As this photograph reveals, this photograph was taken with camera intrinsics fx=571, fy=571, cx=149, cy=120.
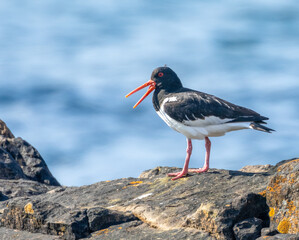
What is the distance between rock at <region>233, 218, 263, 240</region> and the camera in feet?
27.3

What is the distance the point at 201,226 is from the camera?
8781mm

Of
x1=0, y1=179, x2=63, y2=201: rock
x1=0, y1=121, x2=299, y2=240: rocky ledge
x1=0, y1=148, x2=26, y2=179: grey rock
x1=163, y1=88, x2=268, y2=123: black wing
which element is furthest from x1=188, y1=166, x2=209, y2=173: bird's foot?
x1=0, y1=148, x2=26, y2=179: grey rock

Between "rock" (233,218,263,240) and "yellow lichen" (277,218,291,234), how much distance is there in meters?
0.31

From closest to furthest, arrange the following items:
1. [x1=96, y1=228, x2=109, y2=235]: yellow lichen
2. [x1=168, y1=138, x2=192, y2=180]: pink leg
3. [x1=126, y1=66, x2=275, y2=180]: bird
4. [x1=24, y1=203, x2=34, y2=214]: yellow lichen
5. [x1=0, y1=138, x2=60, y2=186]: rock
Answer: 1. [x1=96, y1=228, x2=109, y2=235]: yellow lichen
2. [x1=24, y1=203, x2=34, y2=214]: yellow lichen
3. [x1=168, y1=138, x2=192, y2=180]: pink leg
4. [x1=126, y1=66, x2=275, y2=180]: bird
5. [x1=0, y1=138, x2=60, y2=186]: rock

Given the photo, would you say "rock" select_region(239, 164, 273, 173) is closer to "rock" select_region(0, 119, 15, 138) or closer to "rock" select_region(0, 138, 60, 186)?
"rock" select_region(0, 138, 60, 186)

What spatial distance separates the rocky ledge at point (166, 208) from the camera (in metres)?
8.49

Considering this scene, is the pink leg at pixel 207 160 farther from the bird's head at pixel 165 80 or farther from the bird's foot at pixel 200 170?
the bird's head at pixel 165 80

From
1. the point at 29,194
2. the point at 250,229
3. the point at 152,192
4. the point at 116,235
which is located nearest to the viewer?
the point at 250,229

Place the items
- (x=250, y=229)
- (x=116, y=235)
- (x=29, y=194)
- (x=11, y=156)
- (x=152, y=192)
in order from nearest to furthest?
(x=250, y=229)
(x=116, y=235)
(x=152, y=192)
(x=29, y=194)
(x=11, y=156)

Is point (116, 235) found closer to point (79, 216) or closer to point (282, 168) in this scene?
point (79, 216)

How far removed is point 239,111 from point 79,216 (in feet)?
15.5

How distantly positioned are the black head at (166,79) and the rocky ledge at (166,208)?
1983 mm

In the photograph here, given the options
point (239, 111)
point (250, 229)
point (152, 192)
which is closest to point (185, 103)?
point (239, 111)

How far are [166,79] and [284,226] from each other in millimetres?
6331
